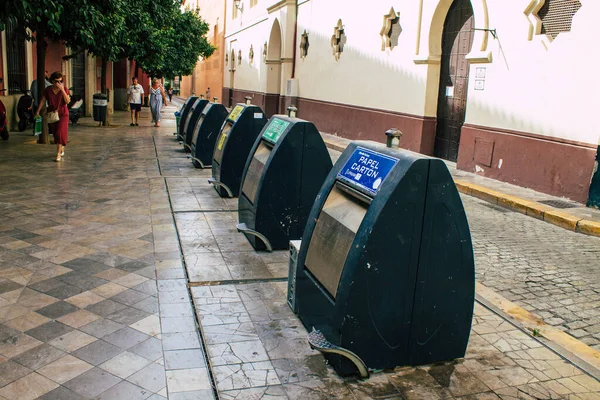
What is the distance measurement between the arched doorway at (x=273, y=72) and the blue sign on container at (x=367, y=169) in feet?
75.1

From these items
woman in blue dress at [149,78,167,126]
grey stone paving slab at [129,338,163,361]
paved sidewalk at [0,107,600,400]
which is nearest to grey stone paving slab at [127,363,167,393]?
paved sidewalk at [0,107,600,400]

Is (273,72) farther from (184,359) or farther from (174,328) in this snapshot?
(184,359)

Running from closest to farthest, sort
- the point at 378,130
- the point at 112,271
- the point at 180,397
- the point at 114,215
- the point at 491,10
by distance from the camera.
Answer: the point at 180,397 < the point at 112,271 < the point at 114,215 < the point at 491,10 < the point at 378,130

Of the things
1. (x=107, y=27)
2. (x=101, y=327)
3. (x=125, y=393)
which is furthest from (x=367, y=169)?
(x=107, y=27)

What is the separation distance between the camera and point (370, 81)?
15.7 metres

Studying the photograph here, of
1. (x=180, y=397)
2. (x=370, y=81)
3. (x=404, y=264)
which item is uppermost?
(x=370, y=81)

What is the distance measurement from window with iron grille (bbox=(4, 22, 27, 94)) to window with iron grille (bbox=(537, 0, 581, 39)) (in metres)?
12.4

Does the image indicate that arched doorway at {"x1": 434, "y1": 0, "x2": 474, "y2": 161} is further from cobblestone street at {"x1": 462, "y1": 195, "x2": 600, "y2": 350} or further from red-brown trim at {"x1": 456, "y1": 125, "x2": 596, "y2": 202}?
cobblestone street at {"x1": 462, "y1": 195, "x2": 600, "y2": 350}

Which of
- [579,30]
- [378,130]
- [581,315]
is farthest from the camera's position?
[378,130]

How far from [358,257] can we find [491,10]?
8884 millimetres

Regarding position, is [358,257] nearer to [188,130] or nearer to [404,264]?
[404,264]

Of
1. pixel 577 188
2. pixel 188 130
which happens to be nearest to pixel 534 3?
pixel 577 188

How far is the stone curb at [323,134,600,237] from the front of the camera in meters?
7.39

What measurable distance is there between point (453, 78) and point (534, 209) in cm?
512
